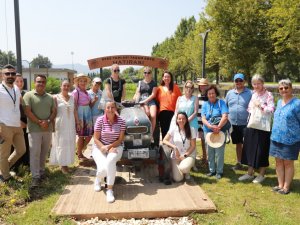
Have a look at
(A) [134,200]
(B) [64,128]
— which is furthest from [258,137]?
(B) [64,128]

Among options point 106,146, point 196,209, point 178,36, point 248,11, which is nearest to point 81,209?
point 106,146

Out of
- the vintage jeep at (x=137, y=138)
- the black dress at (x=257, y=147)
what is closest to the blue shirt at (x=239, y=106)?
the black dress at (x=257, y=147)

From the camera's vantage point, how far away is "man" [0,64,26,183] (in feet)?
18.6

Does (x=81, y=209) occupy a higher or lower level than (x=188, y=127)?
lower

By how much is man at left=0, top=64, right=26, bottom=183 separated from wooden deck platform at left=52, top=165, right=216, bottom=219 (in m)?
1.29

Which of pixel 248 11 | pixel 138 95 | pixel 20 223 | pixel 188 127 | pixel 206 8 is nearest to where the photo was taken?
pixel 20 223

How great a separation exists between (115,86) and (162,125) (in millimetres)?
1340

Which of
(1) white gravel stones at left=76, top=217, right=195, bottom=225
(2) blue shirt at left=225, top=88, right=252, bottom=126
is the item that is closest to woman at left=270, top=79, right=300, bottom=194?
(2) blue shirt at left=225, top=88, right=252, bottom=126

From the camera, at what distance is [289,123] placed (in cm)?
546

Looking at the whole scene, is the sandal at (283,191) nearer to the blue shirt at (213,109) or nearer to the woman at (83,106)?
the blue shirt at (213,109)

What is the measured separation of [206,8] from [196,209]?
24.8 metres

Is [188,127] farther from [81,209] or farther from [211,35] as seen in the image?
[211,35]

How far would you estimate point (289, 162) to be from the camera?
5.65m

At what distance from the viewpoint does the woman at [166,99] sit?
6.95 meters
